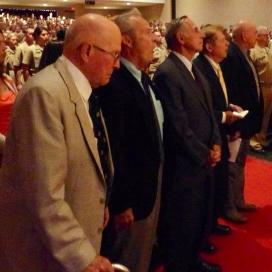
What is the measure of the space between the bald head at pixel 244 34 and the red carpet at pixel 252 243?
126 cm

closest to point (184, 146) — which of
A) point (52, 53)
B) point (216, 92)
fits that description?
point (216, 92)

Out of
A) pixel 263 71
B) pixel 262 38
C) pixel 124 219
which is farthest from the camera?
pixel 262 38

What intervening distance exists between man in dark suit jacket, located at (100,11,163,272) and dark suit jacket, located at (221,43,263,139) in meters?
1.35

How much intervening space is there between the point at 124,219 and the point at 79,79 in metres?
0.76

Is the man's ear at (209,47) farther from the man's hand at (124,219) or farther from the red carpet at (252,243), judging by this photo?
the man's hand at (124,219)

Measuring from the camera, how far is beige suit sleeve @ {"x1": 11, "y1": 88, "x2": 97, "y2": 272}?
4.01ft

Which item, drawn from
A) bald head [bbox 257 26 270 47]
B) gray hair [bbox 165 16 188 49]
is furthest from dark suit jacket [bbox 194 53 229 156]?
bald head [bbox 257 26 270 47]

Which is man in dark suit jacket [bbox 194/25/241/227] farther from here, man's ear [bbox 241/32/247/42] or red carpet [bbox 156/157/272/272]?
man's ear [bbox 241/32/247/42]

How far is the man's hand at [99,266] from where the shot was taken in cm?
126

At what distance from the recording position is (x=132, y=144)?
1.98m

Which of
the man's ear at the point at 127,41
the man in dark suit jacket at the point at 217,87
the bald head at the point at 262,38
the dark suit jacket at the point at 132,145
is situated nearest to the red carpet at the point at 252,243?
the man in dark suit jacket at the point at 217,87

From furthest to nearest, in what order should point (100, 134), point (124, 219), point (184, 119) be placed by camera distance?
point (184, 119) < point (124, 219) < point (100, 134)

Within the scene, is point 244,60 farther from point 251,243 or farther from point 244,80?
point 251,243

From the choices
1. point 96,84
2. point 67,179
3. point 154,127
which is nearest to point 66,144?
point 67,179
